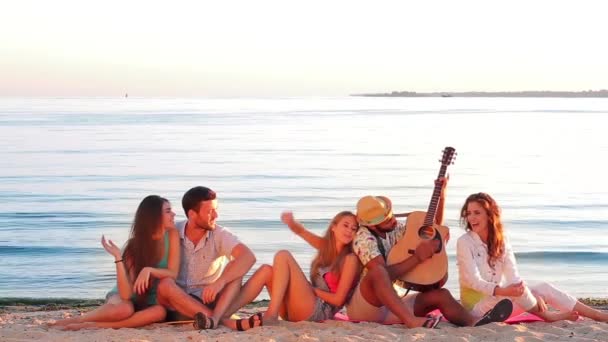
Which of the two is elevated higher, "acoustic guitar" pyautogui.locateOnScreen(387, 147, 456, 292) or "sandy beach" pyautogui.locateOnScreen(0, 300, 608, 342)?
"acoustic guitar" pyautogui.locateOnScreen(387, 147, 456, 292)

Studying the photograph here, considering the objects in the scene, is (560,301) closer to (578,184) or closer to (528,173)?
(578,184)

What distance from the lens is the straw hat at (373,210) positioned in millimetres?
7586

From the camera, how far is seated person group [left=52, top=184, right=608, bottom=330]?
7.57 m

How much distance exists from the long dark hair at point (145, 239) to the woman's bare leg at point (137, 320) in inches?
11.3

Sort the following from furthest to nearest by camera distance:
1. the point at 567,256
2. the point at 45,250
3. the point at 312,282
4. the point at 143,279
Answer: the point at 45,250, the point at 567,256, the point at 312,282, the point at 143,279

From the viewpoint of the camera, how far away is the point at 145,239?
24.9ft

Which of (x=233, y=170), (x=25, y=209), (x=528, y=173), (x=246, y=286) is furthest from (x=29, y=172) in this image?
(x=246, y=286)

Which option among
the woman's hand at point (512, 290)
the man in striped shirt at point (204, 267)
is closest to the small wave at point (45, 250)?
the man in striped shirt at point (204, 267)

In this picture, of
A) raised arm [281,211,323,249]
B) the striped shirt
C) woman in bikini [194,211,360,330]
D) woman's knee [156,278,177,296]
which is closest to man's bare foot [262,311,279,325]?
woman in bikini [194,211,360,330]

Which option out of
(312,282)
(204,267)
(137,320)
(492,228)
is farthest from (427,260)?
(137,320)

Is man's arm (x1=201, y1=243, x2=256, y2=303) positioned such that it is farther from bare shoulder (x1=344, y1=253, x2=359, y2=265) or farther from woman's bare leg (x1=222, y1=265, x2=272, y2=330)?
bare shoulder (x1=344, y1=253, x2=359, y2=265)

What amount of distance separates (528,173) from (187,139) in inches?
833

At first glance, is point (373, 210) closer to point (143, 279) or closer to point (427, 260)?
point (427, 260)

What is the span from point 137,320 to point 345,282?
5.16 feet
